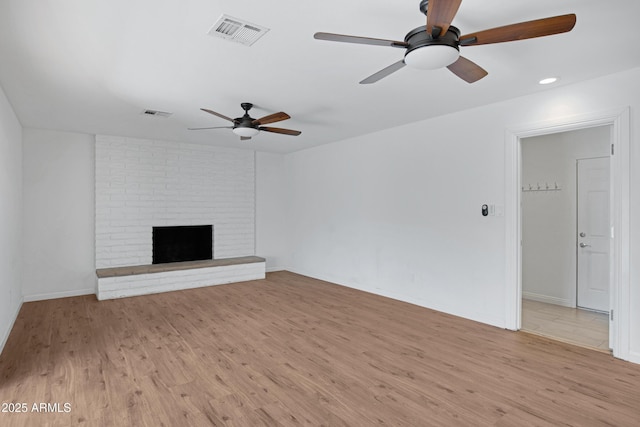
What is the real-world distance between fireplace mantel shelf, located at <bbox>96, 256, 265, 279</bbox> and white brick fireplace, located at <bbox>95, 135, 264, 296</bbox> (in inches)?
5.4

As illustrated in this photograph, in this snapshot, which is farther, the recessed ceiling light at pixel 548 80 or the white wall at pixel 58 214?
the white wall at pixel 58 214

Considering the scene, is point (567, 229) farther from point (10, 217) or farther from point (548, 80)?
point (10, 217)

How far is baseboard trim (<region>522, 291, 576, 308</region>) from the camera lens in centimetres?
484

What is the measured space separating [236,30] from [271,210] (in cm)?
537

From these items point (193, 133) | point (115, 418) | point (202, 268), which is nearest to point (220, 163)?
point (193, 133)

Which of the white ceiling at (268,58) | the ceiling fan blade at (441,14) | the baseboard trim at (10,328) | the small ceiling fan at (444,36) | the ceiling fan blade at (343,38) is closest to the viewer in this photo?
the ceiling fan blade at (441,14)

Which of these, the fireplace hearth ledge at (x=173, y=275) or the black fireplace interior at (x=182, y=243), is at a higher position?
the black fireplace interior at (x=182, y=243)

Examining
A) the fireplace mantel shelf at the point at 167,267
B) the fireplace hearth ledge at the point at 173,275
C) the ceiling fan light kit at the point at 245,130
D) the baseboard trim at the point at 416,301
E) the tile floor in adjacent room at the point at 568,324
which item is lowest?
the tile floor in adjacent room at the point at 568,324

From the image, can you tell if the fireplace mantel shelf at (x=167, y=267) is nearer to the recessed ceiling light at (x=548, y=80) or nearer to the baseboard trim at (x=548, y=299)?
the baseboard trim at (x=548, y=299)

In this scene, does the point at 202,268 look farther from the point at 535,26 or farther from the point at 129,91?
the point at 535,26

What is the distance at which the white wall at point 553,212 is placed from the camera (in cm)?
479

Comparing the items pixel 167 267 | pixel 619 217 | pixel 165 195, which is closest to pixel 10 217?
pixel 167 267

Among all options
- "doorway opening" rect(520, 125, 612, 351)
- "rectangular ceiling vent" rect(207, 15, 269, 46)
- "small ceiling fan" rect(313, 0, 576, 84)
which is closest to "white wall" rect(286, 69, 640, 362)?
"doorway opening" rect(520, 125, 612, 351)

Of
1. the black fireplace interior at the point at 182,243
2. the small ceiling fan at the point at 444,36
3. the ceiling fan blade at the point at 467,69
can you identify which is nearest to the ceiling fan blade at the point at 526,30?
the small ceiling fan at the point at 444,36
